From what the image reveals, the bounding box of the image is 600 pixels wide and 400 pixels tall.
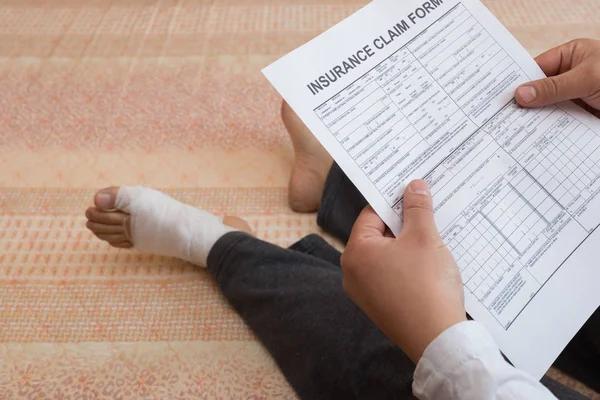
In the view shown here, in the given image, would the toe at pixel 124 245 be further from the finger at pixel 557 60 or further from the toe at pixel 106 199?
the finger at pixel 557 60

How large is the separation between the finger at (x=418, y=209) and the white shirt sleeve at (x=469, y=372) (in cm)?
9

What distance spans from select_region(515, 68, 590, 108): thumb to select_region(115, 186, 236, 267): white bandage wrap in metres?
0.45

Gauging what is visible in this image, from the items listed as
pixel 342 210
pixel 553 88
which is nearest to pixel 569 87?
pixel 553 88

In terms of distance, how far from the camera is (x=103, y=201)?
2.64 feet

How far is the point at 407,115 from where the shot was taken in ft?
1.74

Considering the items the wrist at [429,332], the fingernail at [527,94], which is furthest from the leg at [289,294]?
the fingernail at [527,94]

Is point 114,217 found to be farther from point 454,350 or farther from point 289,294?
point 454,350

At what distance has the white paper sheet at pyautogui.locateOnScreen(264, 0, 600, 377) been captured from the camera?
50 cm

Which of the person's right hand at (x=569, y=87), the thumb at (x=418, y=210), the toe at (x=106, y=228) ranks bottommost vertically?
the toe at (x=106, y=228)

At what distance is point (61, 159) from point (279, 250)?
456 millimetres

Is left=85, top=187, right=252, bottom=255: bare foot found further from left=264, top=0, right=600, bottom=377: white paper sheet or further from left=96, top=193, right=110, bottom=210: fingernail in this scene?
left=264, top=0, right=600, bottom=377: white paper sheet

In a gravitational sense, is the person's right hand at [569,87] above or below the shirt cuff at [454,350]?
above

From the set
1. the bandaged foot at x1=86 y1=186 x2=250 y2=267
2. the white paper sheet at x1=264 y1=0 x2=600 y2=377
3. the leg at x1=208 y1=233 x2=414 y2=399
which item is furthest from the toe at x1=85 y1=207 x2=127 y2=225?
the white paper sheet at x1=264 y1=0 x2=600 y2=377

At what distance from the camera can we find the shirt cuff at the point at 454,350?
0.41 meters
